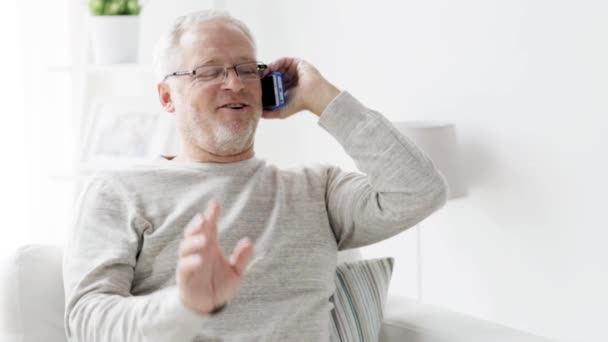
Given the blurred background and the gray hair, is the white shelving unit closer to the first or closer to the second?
the blurred background

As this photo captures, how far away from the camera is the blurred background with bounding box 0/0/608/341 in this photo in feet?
7.99

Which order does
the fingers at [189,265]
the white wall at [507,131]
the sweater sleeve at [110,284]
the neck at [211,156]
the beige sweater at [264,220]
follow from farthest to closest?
the white wall at [507,131], the neck at [211,156], the beige sweater at [264,220], the sweater sleeve at [110,284], the fingers at [189,265]

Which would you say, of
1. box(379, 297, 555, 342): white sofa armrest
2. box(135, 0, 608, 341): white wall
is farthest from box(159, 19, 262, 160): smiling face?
box(135, 0, 608, 341): white wall

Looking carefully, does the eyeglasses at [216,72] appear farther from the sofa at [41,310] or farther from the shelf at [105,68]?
the shelf at [105,68]

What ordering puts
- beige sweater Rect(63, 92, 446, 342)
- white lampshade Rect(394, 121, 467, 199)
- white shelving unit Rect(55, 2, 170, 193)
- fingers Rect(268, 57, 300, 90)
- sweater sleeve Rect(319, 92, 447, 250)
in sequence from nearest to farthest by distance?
beige sweater Rect(63, 92, 446, 342), sweater sleeve Rect(319, 92, 447, 250), fingers Rect(268, 57, 300, 90), white lampshade Rect(394, 121, 467, 199), white shelving unit Rect(55, 2, 170, 193)

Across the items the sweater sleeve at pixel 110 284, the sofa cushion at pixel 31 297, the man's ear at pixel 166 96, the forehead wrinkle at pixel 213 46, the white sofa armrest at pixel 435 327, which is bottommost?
the white sofa armrest at pixel 435 327

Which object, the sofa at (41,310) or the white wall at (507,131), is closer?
the sofa at (41,310)

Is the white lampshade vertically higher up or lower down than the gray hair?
lower down

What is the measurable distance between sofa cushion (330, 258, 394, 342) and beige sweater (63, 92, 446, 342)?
5 cm

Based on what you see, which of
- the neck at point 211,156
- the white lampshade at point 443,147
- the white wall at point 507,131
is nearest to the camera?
the neck at point 211,156

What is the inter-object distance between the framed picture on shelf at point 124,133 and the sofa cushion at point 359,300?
133 cm

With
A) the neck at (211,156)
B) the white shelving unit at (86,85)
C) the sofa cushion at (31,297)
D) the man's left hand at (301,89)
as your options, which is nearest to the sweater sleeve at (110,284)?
the sofa cushion at (31,297)

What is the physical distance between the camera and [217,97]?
1859mm

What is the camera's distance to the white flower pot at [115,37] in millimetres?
3053
